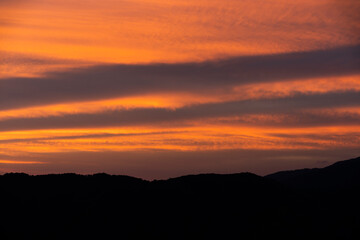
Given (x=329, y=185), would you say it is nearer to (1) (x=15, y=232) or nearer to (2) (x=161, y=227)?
(2) (x=161, y=227)

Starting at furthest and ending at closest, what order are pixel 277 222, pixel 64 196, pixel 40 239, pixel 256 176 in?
pixel 256 176 < pixel 64 196 < pixel 277 222 < pixel 40 239

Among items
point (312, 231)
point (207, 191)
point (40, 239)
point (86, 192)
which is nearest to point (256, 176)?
point (207, 191)

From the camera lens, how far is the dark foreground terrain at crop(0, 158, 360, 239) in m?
100

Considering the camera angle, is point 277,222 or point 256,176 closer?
point 277,222

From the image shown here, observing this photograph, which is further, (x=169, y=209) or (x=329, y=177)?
(x=329, y=177)

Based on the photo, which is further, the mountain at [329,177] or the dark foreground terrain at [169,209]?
the mountain at [329,177]

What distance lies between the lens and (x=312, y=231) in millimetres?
102062

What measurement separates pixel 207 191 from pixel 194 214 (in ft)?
30.3

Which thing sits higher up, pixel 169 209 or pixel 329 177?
pixel 329 177

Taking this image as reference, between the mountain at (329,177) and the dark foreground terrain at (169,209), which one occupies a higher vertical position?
the mountain at (329,177)

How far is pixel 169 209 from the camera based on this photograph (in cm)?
A: 10606

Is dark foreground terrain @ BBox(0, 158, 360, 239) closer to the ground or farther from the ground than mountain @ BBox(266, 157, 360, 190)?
closer to the ground

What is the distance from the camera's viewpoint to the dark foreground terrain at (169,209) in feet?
328

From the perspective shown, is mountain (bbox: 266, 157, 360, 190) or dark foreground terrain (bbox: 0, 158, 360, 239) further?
mountain (bbox: 266, 157, 360, 190)
